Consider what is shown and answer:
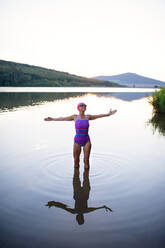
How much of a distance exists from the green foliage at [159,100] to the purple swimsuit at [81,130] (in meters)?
16.2

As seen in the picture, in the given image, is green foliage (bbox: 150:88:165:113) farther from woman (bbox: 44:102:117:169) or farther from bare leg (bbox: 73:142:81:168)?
bare leg (bbox: 73:142:81:168)

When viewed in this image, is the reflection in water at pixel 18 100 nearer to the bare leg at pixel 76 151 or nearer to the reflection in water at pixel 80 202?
the bare leg at pixel 76 151

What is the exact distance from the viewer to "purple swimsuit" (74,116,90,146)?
25.0 feet

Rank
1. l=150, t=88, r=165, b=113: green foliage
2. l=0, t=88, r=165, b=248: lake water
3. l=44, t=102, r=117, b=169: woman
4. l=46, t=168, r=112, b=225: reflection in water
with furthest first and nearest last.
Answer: l=150, t=88, r=165, b=113: green foliage
l=44, t=102, r=117, b=169: woman
l=46, t=168, r=112, b=225: reflection in water
l=0, t=88, r=165, b=248: lake water

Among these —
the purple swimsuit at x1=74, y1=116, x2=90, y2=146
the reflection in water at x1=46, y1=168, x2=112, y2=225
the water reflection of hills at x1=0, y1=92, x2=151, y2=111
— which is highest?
the purple swimsuit at x1=74, y1=116, x2=90, y2=146

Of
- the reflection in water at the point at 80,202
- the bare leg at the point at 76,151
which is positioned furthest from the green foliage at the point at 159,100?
the reflection in water at the point at 80,202

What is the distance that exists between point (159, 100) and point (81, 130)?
17684mm

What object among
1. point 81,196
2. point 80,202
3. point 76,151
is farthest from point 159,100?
point 80,202

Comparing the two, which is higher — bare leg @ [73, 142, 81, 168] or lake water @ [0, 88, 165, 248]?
bare leg @ [73, 142, 81, 168]

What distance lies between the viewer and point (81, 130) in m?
7.68

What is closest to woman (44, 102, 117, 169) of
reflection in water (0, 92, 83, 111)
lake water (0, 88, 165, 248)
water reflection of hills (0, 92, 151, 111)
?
lake water (0, 88, 165, 248)

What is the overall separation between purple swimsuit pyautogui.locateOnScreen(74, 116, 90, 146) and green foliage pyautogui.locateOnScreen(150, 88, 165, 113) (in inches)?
638

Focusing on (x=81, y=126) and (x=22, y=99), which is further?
(x=22, y=99)

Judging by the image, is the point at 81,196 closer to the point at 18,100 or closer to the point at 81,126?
the point at 81,126
